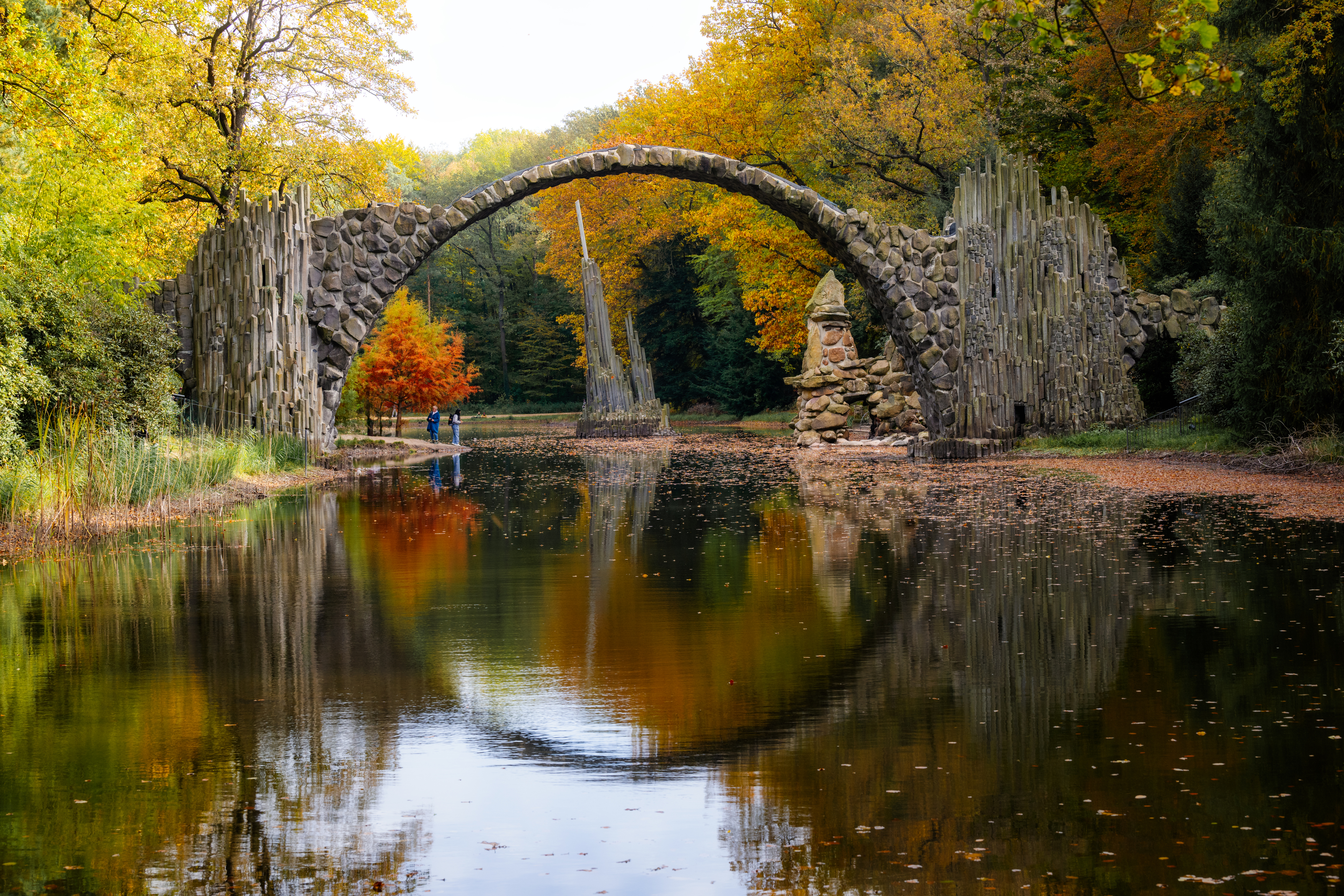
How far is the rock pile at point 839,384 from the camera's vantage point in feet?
90.7

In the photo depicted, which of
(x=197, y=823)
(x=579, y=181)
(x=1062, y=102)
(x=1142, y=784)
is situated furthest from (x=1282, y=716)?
(x=579, y=181)

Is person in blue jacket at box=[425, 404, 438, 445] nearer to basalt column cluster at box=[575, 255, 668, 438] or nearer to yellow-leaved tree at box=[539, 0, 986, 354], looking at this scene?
basalt column cluster at box=[575, 255, 668, 438]

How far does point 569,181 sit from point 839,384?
9118mm

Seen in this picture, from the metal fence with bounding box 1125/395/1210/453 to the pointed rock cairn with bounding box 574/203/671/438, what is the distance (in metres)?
15.2

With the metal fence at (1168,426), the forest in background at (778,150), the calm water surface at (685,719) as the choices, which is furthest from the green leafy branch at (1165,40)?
the metal fence at (1168,426)

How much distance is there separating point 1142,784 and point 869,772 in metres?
0.94

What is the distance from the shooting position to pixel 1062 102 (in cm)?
2842

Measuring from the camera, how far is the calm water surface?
3.73 meters

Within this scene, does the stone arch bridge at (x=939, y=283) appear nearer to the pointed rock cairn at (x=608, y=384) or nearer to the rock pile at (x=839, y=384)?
the rock pile at (x=839, y=384)

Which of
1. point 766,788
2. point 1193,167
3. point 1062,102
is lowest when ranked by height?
point 766,788

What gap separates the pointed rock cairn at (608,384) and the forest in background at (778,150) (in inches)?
139

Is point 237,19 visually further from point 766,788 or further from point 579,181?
point 766,788

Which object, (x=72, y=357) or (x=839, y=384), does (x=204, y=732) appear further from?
(x=839, y=384)

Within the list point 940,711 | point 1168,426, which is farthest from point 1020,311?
point 940,711
